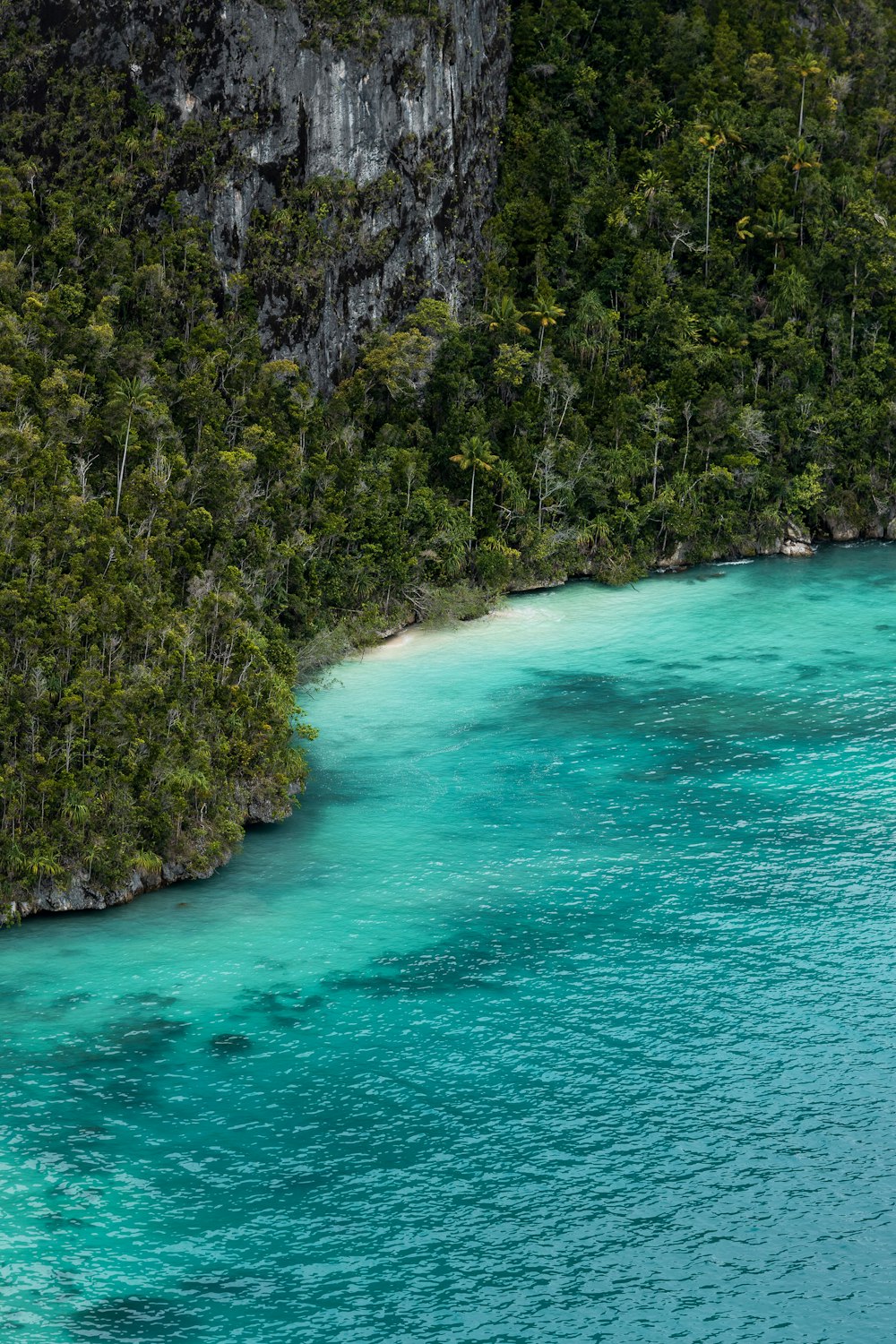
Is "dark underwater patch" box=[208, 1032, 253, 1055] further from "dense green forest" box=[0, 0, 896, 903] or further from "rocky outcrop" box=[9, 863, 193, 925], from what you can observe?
"dense green forest" box=[0, 0, 896, 903]

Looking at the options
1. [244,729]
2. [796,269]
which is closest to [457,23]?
[796,269]

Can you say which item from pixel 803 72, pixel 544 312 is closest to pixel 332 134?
pixel 544 312

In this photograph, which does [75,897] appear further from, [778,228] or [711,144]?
[711,144]

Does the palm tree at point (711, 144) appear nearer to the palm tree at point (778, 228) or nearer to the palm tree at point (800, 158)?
the palm tree at point (800, 158)

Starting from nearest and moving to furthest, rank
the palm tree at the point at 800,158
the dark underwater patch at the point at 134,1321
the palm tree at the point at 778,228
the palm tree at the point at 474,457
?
the dark underwater patch at the point at 134,1321, the palm tree at the point at 474,457, the palm tree at the point at 778,228, the palm tree at the point at 800,158

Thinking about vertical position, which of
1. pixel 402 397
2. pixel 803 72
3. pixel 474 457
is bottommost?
pixel 474 457

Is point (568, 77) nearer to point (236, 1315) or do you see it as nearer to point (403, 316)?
point (403, 316)

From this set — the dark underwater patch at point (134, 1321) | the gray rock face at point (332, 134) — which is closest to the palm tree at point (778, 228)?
the gray rock face at point (332, 134)
